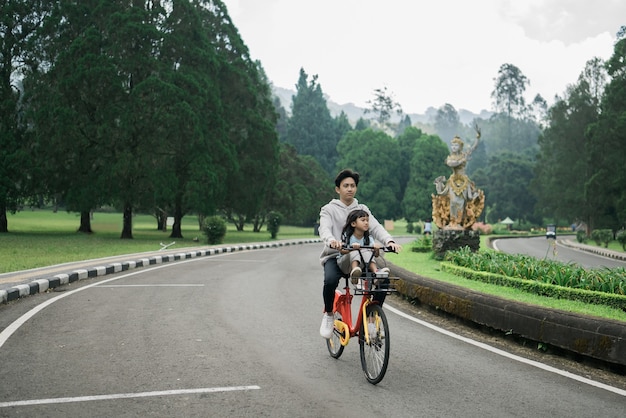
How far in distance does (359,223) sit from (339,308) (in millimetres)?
970

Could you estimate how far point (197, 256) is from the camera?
892 inches

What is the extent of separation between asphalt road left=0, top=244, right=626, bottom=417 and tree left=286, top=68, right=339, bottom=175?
7499 cm

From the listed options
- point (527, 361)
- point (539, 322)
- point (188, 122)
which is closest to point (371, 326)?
point (527, 361)

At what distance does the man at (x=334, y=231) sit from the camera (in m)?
6.23

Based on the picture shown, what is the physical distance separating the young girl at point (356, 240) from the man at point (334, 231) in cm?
11

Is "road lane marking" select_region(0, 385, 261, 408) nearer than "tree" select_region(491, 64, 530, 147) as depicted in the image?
Yes

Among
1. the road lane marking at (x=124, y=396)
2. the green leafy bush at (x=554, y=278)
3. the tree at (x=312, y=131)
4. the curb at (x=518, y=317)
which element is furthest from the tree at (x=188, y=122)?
the tree at (x=312, y=131)

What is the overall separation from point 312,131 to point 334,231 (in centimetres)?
7947

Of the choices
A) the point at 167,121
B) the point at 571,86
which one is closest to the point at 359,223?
the point at 167,121

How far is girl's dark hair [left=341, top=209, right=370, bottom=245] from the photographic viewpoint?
20.2ft

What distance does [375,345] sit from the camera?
5.57 metres

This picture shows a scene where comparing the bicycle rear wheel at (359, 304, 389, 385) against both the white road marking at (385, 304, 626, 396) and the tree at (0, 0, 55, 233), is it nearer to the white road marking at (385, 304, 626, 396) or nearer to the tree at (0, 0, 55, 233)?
the white road marking at (385, 304, 626, 396)

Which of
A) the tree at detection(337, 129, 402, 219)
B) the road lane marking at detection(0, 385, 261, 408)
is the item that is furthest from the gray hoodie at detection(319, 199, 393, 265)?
the tree at detection(337, 129, 402, 219)

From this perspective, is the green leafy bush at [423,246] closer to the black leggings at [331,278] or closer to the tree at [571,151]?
the black leggings at [331,278]
